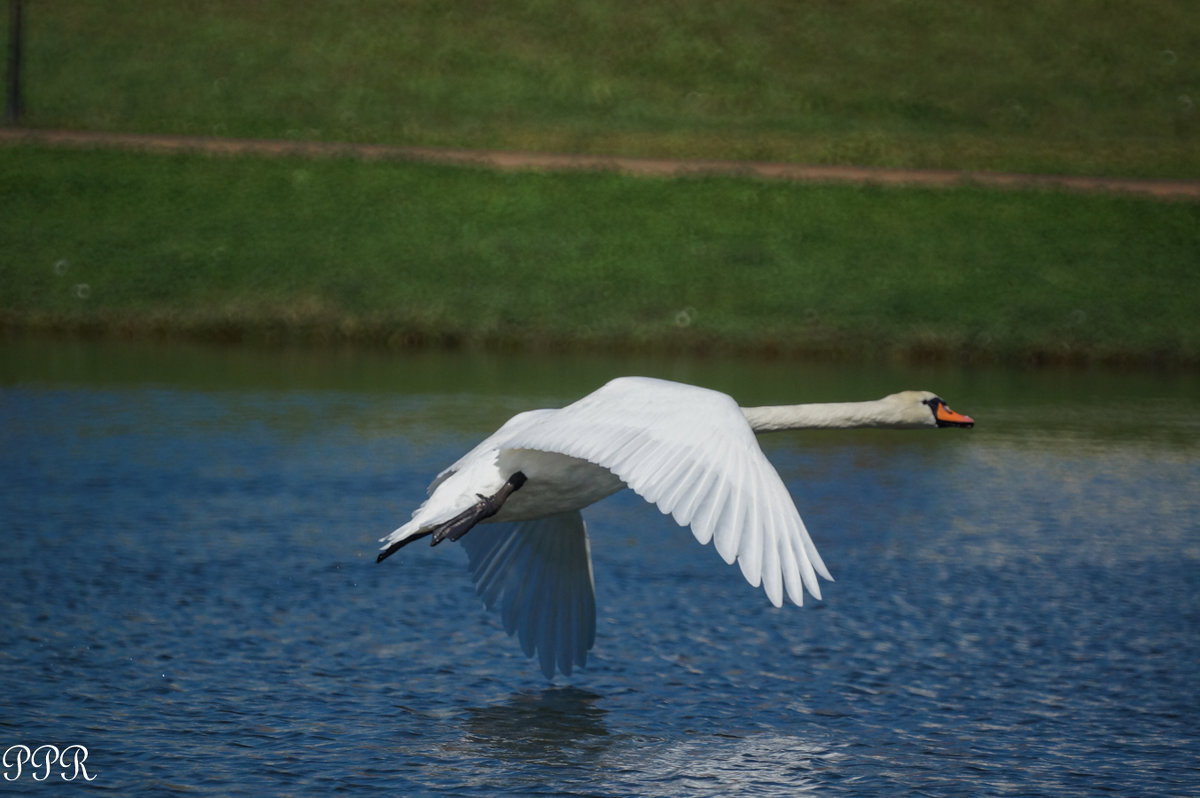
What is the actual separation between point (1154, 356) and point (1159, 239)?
3.80 meters

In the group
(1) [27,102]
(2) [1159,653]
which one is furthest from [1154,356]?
(1) [27,102]

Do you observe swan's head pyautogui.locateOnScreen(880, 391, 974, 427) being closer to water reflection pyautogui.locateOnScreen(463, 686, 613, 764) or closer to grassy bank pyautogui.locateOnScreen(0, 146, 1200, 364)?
water reflection pyautogui.locateOnScreen(463, 686, 613, 764)

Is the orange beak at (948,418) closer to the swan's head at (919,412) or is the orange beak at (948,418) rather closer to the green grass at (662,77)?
the swan's head at (919,412)

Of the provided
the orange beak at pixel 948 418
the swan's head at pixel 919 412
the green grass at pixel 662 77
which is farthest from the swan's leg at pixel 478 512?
the green grass at pixel 662 77

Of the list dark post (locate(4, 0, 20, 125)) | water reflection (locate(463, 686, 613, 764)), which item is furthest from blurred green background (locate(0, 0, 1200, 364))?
water reflection (locate(463, 686, 613, 764))

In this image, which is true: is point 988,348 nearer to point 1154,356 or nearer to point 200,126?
point 1154,356

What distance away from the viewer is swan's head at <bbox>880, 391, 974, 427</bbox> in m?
9.09

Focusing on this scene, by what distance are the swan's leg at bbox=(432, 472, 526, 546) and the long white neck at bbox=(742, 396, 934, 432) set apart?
1.17 m

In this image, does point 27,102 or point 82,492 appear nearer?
point 82,492

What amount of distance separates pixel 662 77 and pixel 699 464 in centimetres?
3388

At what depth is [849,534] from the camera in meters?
14.3

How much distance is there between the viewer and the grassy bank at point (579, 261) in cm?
2488

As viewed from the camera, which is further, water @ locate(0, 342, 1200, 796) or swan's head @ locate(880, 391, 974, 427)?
swan's head @ locate(880, 391, 974, 427)

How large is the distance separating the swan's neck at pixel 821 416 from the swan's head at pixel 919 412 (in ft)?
0.05
